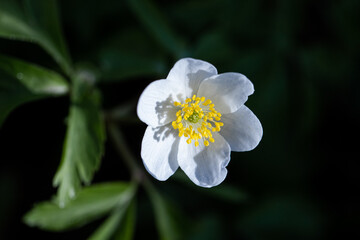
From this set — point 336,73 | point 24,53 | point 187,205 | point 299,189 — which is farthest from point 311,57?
point 24,53

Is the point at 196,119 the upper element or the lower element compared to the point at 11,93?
lower

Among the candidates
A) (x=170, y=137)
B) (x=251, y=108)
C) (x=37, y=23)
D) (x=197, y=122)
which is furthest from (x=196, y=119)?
(x=37, y=23)

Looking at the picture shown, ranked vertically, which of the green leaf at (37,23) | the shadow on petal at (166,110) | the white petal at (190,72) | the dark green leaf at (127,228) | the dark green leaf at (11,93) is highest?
the green leaf at (37,23)

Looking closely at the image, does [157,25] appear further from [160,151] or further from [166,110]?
[160,151]

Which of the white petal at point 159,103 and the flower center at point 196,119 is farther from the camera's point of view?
the flower center at point 196,119

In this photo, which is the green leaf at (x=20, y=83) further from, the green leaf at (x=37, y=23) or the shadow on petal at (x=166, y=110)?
Result: the shadow on petal at (x=166, y=110)

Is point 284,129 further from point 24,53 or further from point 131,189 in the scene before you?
point 24,53

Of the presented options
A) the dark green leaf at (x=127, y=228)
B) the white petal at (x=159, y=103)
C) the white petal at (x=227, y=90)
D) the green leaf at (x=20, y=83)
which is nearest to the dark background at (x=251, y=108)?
the dark green leaf at (x=127, y=228)
